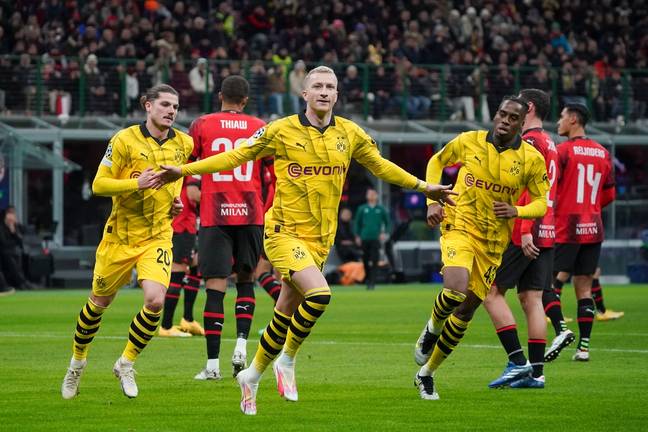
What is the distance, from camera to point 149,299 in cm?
1034

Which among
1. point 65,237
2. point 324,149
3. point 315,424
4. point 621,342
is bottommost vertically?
point 65,237

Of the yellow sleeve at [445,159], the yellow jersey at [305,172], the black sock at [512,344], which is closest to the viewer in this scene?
the yellow jersey at [305,172]

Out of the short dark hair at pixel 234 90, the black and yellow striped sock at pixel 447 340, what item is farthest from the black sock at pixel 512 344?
the short dark hair at pixel 234 90

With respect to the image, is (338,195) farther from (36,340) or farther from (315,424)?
(36,340)

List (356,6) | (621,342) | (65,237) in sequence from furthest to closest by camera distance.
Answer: (356,6), (65,237), (621,342)

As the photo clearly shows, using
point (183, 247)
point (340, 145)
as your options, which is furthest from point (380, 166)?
point (183, 247)

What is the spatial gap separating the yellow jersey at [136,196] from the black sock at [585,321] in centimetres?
511

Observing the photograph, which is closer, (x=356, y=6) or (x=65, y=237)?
(x=65, y=237)

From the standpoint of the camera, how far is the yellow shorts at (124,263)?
10516 mm

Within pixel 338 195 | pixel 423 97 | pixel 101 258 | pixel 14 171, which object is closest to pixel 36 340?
pixel 101 258

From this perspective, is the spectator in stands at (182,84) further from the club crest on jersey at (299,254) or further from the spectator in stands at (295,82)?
the club crest on jersey at (299,254)

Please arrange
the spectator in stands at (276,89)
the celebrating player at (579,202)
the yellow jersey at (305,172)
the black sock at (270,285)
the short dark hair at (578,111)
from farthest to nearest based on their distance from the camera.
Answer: the spectator in stands at (276,89)
the black sock at (270,285)
the celebrating player at (579,202)
the short dark hair at (578,111)
the yellow jersey at (305,172)

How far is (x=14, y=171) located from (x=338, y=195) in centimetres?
2219

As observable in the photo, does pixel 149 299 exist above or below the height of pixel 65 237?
above
